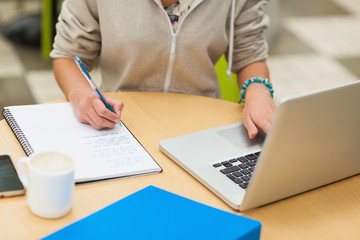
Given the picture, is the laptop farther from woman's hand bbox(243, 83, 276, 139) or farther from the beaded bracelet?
the beaded bracelet

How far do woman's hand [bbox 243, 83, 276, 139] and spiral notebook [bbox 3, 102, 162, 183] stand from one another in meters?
0.28

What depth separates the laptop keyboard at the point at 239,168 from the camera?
1.17 metres

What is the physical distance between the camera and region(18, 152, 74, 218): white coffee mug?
99cm

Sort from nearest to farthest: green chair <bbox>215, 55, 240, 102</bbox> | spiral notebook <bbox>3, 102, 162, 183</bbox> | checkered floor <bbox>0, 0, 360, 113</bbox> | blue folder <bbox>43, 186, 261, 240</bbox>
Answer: blue folder <bbox>43, 186, 261, 240</bbox> < spiral notebook <bbox>3, 102, 162, 183</bbox> < green chair <bbox>215, 55, 240, 102</bbox> < checkered floor <bbox>0, 0, 360, 113</bbox>

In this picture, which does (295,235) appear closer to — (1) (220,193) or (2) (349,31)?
(1) (220,193)

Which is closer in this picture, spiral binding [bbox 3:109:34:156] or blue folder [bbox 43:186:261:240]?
blue folder [bbox 43:186:261:240]

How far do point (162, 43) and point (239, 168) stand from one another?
1.71 ft

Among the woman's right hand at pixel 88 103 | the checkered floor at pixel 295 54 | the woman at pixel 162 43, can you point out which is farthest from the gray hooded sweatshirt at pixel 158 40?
the checkered floor at pixel 295 54

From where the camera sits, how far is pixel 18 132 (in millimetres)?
1274

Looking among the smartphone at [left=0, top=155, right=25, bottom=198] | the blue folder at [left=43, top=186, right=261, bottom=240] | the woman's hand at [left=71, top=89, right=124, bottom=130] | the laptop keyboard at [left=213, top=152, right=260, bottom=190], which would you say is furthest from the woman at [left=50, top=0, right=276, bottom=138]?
the blue folder at [left=43, top=186, right=261, bottom=240]

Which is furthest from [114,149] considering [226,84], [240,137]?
[226,84]

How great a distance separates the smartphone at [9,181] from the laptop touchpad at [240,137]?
484 mm

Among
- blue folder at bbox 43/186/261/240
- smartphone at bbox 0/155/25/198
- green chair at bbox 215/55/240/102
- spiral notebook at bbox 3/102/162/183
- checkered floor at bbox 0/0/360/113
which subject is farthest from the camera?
checkered floor at bbox 0/0/360/113

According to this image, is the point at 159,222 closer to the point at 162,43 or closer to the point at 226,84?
the point at 162,43
